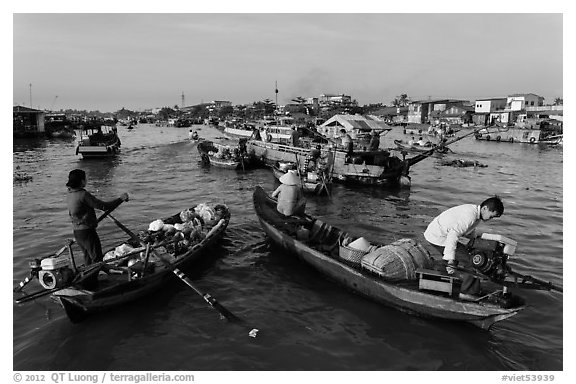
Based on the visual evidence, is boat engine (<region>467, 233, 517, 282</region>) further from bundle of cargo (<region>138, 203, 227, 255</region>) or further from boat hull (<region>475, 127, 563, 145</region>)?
boat hull (<region>475, 127, 563, 145</region>)

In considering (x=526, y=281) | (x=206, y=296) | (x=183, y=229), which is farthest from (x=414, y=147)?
(x=206, y=296)

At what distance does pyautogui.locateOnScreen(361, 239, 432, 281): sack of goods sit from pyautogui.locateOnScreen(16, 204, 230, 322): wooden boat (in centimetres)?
415

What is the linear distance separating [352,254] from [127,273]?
4718 mm

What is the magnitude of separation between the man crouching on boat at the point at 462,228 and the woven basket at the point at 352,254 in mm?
1616

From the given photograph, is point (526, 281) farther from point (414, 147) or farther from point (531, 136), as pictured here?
point (531, 136)

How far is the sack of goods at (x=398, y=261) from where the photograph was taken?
7.51m

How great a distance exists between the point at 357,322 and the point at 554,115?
214 ft

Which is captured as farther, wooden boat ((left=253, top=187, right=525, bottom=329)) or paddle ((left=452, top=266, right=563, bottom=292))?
paddle ((left=452, top=266, right=563, bottom=292))

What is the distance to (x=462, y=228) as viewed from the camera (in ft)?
22.4

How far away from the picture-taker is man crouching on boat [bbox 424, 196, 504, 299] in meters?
6.50

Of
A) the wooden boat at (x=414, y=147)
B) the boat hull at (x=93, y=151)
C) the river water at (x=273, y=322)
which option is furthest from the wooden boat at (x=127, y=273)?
the wooden boat at (x=414, y=147)

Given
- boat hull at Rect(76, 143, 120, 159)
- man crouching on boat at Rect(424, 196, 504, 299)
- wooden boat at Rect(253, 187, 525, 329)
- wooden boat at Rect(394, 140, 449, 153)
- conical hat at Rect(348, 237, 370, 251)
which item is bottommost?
wooden boat at Rect(253, 187, 525, 329)

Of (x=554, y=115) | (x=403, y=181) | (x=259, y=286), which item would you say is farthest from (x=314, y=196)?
(x=554, y=115)

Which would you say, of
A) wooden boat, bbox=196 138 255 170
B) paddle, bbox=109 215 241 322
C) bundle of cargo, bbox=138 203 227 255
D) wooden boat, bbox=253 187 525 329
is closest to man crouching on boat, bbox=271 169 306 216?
wooden boat, bbox=253 187 525 329
